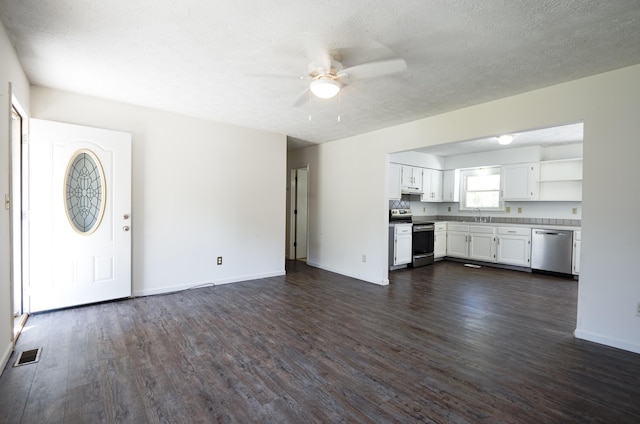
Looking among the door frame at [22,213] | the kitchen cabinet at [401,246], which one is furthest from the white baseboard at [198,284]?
the kitchen cabinet at [401,246]

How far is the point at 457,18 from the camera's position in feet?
6.37

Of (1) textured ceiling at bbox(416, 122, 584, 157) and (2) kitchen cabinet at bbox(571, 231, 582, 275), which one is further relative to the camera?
(2) kitchen cabinet at bbox(571, 231, 582, 275)

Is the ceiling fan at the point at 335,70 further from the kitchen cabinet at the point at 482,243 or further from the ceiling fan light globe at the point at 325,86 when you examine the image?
the kitchen cabinet at the point at 482,243

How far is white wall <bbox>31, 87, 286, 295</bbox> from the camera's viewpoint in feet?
12.6

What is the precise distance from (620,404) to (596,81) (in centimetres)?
252

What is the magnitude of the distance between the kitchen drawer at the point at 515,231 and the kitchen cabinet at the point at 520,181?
0.63 meters

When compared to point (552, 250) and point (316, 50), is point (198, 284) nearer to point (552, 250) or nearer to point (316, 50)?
point (316, 50)

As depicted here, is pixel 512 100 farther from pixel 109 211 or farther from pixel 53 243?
pixel 53 243

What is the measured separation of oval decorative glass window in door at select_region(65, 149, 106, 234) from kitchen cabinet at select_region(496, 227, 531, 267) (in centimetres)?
654

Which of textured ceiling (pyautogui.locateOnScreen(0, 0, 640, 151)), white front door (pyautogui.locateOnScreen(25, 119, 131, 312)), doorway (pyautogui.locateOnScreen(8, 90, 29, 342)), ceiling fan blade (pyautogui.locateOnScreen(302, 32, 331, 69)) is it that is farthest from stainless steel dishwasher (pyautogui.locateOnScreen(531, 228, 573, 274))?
doorway (pyautogui.locateOnScreen(8, 90, 29, 342))

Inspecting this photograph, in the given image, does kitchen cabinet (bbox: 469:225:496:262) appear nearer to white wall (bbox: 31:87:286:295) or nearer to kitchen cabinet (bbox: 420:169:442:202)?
kitchen cabinet (bbox: 420:169:442:202)

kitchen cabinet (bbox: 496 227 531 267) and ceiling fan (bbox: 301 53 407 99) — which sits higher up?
ceiling fan (bbox: 301 53 407 99)

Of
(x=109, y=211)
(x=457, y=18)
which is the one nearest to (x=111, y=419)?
(x=109, y=211)

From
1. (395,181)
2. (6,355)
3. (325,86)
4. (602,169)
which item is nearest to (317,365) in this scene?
(325,86)
